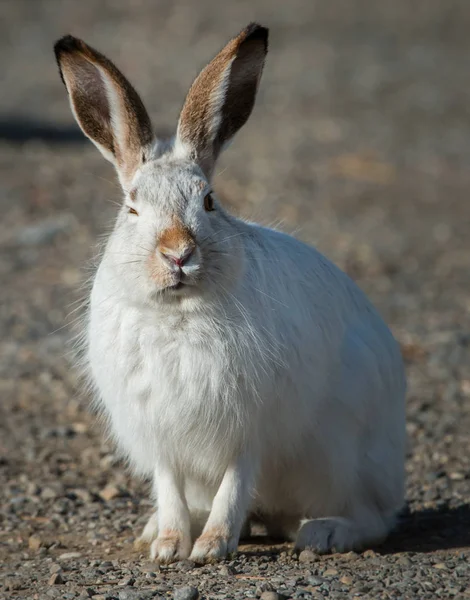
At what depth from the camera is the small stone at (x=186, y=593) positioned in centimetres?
395

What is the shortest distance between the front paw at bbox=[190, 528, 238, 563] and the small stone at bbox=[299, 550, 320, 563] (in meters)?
0.34

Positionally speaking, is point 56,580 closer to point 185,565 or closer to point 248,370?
point 185,565

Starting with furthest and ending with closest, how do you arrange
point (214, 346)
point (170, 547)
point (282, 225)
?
point (282, 225) < point (170, 547) < point (214, 346)

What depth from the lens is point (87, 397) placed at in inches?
281

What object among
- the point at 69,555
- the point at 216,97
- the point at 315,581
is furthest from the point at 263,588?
the point at 216,97

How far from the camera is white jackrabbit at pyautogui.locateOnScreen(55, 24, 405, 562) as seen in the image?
425cm

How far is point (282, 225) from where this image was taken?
5.82 metres

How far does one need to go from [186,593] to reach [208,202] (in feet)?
4.97

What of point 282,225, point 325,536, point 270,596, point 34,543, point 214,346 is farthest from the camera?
point 282,225

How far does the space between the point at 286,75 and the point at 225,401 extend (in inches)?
578

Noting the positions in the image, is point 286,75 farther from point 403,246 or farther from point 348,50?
point 403,246

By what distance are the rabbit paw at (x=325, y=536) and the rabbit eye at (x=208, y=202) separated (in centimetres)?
149

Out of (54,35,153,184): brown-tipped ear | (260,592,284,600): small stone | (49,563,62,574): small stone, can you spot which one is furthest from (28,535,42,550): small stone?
(54,35,153,184): brown-tipped ear

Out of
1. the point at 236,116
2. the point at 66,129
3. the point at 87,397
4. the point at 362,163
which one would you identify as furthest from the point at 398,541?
the point at 66,129
